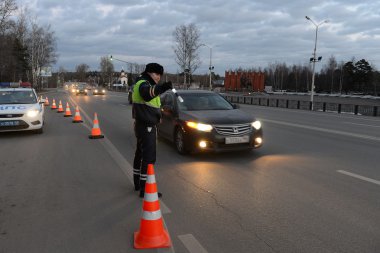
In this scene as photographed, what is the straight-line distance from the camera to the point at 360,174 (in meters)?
6.93

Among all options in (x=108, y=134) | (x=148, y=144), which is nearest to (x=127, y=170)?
(x=148, y=144)

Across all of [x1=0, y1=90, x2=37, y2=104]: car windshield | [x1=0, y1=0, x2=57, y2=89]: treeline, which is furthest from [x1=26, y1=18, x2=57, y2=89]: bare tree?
[x1=0, y1=90, x2=37, y2=104]: car windshield

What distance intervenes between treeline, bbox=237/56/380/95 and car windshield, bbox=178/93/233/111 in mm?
77512

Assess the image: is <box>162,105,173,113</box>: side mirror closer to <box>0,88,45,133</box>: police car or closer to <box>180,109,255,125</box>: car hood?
<box>180,109,255,125</box>: car hood

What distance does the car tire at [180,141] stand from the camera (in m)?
Result: 8.56

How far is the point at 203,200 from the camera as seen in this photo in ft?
17.9

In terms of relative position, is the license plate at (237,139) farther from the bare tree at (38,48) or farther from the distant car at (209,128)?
the bare tree at (38,48)

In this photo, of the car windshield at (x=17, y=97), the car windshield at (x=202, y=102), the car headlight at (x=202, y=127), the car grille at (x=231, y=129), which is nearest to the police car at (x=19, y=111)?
the car windshield at (x=17, y=97)

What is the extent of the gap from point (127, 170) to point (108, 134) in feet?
17.1

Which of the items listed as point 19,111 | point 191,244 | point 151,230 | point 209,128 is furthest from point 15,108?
point 191,244

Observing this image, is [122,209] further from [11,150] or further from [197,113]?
[11,150]

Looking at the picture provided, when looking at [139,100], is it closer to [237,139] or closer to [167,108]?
[237,139]

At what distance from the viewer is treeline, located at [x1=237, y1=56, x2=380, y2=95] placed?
9844 centimetres

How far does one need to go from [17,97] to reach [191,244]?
10.8 m
